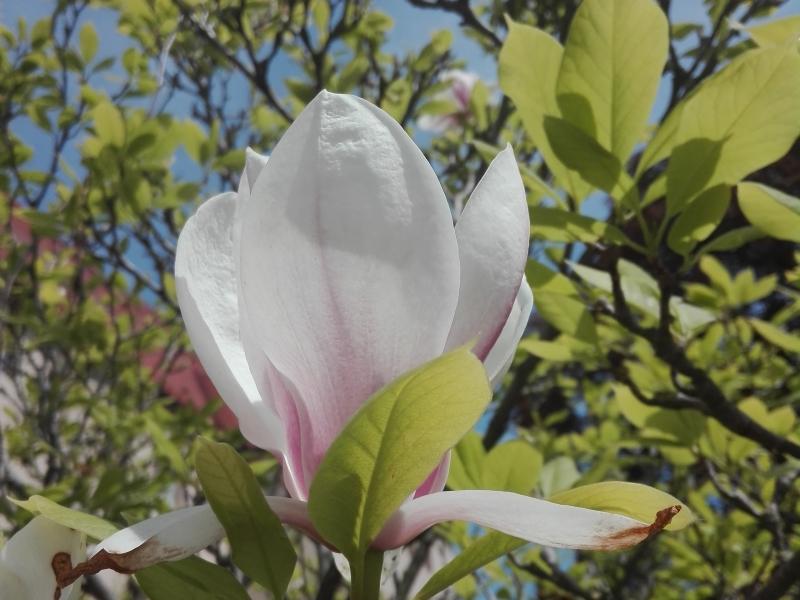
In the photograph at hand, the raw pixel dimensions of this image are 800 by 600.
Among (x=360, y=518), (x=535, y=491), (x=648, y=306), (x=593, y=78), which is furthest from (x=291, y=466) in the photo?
(x=535, y=491)

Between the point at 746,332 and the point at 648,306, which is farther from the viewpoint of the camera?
the point at 746,332

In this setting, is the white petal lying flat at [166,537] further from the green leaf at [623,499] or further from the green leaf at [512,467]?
the green leaf at [512,467]

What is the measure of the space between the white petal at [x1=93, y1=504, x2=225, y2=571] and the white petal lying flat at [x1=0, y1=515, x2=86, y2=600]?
78mm

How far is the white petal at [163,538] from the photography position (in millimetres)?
306

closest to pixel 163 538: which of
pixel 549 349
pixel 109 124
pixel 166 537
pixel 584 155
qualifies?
pixel 166 537

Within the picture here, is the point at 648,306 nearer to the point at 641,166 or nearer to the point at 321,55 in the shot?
the point at 641,166

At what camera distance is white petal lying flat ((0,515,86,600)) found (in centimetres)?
37

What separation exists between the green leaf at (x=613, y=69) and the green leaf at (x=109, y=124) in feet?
3.90

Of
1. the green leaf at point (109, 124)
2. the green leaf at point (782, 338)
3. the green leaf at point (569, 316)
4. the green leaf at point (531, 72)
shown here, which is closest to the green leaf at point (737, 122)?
the green leaf at point (531, 72)

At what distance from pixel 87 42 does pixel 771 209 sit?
201 centimetres

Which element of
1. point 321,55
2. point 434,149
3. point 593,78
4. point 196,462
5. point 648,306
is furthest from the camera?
point 434,149

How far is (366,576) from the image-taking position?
365 mm

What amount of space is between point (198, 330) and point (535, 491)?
0.89 metres

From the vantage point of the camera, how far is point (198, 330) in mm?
370
